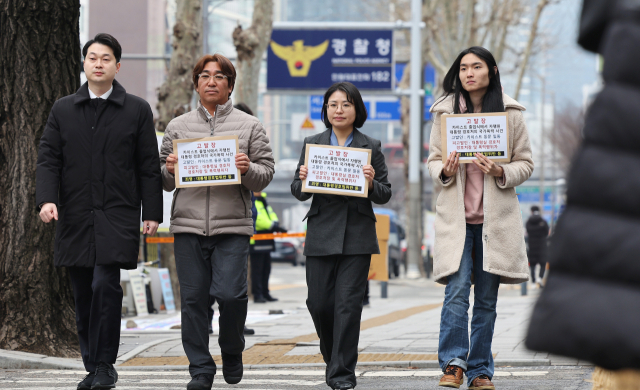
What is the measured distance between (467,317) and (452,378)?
1.31ft

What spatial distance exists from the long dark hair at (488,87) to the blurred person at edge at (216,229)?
118cm

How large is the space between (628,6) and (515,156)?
3.79 m

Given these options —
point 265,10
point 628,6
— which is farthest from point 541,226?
point 628,6

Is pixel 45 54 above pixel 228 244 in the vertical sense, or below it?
above

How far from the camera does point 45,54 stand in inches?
279

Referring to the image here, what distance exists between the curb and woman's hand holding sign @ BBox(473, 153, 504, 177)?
1.78 metres

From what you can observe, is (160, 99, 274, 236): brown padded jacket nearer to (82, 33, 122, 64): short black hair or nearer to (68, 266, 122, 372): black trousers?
(68, 266, 122, 372): black trousers

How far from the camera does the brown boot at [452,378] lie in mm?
5176

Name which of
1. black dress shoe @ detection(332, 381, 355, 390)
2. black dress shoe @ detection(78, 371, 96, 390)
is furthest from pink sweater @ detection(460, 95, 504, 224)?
black dress shoe @ detection(78, 371, 96, 390)

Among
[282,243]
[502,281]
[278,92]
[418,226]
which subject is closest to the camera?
[502,281]

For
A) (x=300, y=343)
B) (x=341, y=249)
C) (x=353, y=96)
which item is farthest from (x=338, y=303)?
(x=300, y=343)

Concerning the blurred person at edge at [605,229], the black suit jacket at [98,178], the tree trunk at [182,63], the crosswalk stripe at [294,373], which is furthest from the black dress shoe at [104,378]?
the tree trunk at [182,63]

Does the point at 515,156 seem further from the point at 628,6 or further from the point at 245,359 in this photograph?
the point at 628,6

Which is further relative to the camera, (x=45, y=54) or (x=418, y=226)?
(x=418, y=226)
